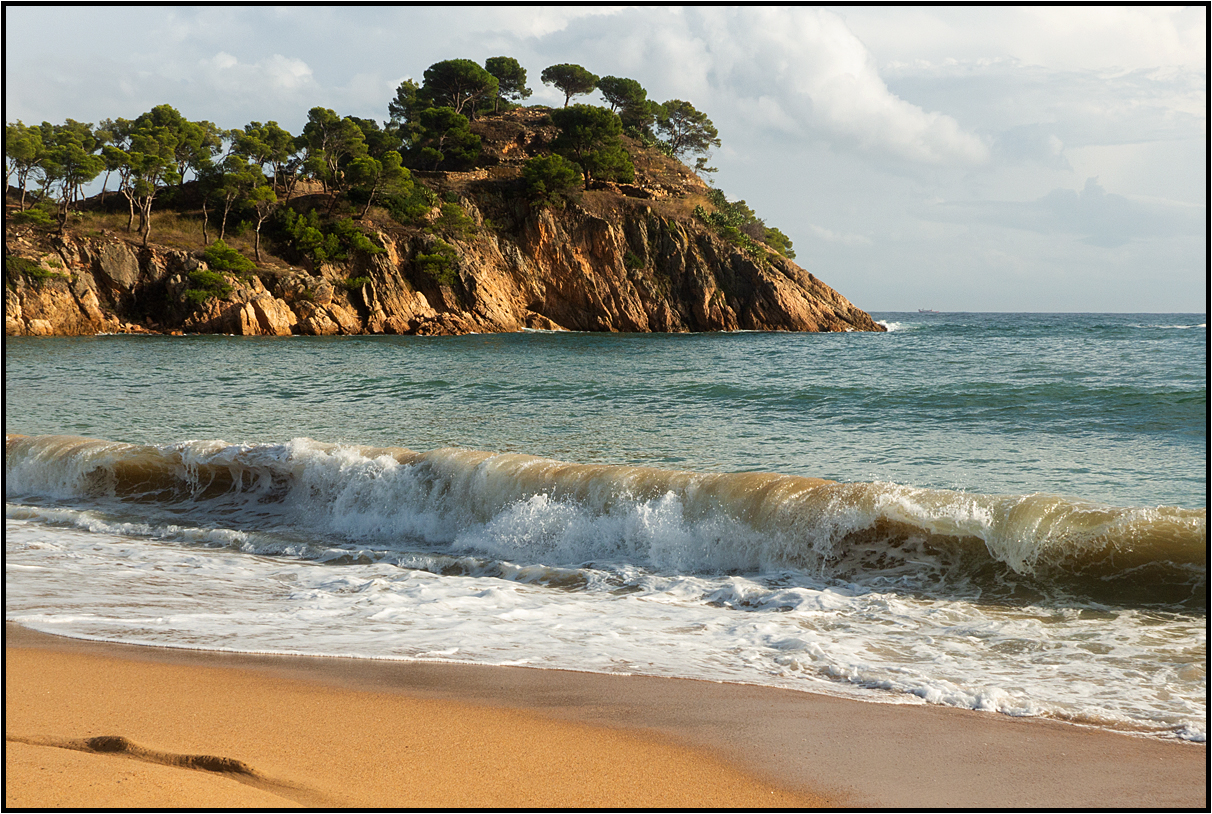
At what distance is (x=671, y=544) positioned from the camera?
23.9 feet

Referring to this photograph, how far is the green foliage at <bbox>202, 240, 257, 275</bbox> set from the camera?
44.4 meters

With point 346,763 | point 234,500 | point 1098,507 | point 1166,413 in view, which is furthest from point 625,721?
point 1166,413

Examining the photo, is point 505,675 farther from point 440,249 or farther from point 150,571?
point 440,249

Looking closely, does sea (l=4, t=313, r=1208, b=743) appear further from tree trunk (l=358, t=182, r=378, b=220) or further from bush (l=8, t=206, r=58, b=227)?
tree trunk (l=358, t=182, r=378, b=220)

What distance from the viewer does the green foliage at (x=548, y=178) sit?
55969 millimetres

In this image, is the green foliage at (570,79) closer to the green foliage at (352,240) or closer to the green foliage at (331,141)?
the green foliage at (331,141)

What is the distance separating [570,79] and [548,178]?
2291 cm

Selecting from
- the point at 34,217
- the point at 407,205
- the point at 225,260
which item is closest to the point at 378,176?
the point at 407,205

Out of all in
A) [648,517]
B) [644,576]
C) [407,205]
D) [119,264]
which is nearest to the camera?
[644,576]

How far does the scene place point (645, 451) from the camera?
460 inches

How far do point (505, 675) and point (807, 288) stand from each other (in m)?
58.7

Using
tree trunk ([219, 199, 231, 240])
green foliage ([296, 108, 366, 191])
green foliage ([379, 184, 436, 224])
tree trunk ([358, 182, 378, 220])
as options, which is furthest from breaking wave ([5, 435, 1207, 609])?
green foliage ([296, 108, 366, 191])

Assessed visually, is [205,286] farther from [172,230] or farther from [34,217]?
[34,217]

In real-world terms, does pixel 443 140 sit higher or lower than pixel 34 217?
higher
